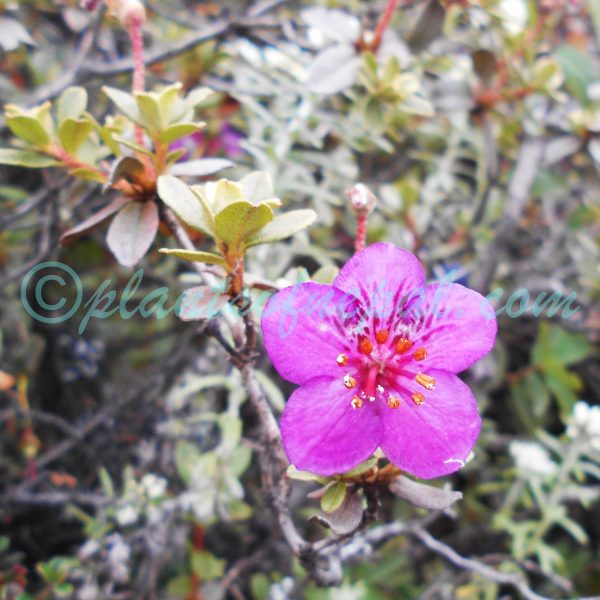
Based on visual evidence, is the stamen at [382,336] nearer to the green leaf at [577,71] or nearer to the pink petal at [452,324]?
the pink petal at [452,324]

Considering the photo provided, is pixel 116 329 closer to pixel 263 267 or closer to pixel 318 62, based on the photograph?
pixel 263 267

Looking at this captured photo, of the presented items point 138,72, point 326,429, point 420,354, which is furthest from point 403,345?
point 138,72

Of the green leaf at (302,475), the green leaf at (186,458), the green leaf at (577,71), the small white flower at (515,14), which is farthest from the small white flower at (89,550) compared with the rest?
the green leaf at (577,71)

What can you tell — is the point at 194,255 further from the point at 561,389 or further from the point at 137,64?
the point at 561,389

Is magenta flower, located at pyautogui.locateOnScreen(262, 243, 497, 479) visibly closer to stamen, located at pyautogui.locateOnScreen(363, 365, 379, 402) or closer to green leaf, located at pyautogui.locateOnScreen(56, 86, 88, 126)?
stamen, located at pyautogui.locateOnScreen(363, 365, 379, 402)

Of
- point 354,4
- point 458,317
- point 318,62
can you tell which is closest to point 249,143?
point 318,62
